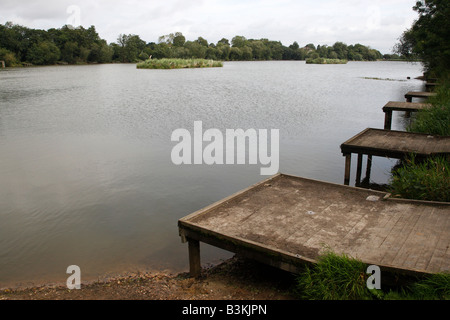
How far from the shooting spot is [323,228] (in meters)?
4.59

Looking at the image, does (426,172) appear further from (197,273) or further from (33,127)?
(33,127)

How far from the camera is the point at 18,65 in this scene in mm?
75375

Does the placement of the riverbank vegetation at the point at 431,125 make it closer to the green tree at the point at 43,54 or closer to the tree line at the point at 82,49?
the tree line at the point at 82,49

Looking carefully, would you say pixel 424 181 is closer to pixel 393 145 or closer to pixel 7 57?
pixel 393 145

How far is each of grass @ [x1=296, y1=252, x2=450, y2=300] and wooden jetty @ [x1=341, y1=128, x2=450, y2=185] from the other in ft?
14.1

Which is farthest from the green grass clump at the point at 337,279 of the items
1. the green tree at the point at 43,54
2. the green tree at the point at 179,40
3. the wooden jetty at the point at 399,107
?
the green tree at the point at 179,40

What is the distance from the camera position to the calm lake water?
5.89 m

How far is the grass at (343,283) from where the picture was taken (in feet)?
11.7

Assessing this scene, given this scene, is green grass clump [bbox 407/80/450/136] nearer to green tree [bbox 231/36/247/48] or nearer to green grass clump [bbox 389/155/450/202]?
green grass clump [bbox 389/155/450/202]

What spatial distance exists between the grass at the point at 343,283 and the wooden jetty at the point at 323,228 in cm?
11

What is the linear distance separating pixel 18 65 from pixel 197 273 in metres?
82.8

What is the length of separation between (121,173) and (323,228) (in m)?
6.22

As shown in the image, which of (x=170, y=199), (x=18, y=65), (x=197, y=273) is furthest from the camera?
(x=18, y=65)
